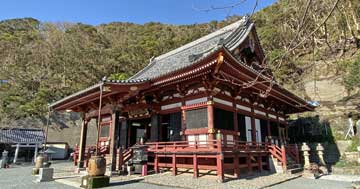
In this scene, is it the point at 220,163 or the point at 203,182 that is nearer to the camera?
the point at 203,182

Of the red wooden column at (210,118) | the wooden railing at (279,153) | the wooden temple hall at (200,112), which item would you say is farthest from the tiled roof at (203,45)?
the wooden railing at (279,153)

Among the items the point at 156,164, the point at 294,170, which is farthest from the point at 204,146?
the point at 294,170

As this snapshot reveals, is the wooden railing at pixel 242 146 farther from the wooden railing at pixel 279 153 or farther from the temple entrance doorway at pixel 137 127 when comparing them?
the temple entrance doorway at pixel 137 127

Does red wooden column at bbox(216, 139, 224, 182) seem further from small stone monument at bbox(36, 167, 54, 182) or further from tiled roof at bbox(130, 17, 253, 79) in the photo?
small stone monument at bbox(36, 167, 54, 182)

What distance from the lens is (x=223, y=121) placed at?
35.5ft

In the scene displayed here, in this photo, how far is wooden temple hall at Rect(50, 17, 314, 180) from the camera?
943 cm

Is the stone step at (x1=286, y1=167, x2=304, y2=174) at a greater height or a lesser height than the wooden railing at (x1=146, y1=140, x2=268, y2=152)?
lesser

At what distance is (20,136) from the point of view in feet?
82.7

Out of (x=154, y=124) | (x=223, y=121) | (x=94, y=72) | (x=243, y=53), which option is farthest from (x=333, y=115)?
(x=94, y=72)

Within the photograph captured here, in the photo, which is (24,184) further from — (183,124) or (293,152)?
(293,152)

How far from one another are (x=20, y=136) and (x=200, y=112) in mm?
23341

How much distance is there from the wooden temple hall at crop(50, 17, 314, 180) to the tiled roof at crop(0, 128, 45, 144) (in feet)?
48.8

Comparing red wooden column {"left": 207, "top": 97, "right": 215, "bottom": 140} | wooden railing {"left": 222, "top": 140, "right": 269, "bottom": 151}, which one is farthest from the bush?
red wooden column {"left": 207, "top": 97, "right": 215, "bottom": 140}

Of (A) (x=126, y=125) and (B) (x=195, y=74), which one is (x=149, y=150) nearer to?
(A) (x=126, y=125)
